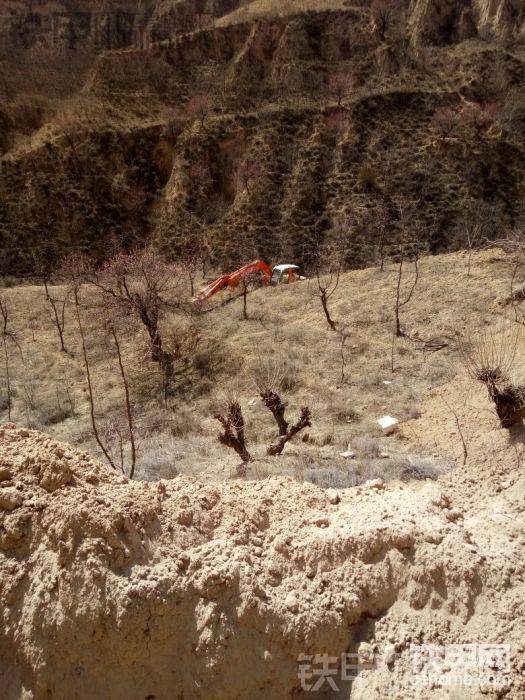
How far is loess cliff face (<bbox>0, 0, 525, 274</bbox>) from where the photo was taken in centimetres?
3145

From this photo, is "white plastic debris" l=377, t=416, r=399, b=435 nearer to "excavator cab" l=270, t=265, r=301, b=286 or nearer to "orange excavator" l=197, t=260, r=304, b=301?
"orange excavator" l=197, t=260, r=304, b=301

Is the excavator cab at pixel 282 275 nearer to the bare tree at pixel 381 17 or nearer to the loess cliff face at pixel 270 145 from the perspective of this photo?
the loess cliff face at pixel 270 145

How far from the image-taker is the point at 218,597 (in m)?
3.38

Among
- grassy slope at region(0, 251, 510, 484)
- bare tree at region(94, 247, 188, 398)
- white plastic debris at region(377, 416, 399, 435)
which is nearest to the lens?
grassy slope at region(0, 251, 510, 484)

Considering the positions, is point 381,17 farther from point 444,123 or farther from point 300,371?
point 300,371

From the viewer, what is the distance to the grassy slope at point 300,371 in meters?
9.67

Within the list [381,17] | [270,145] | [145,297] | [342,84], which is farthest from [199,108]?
[145,297]

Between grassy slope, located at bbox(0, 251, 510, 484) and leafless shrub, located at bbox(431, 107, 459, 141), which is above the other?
leafless shrub, located at bbox(431, 107, 459, 141)

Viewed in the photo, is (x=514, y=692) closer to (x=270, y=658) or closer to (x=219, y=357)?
(x=270, y=658)

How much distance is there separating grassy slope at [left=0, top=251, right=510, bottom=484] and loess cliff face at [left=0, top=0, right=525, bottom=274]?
31.2 ft

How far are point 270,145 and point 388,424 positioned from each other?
95.4ft

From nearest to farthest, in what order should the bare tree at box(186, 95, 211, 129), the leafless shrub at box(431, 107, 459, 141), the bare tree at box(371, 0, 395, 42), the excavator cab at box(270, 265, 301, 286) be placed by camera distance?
the excavator cab at box(270, 265, 301, 286) < the leafless shrub at box(431, 107, 459, 141) < the bare tree at box(186, 95, 211, 129) < the bare tree at box(371, 0, 395, 42)

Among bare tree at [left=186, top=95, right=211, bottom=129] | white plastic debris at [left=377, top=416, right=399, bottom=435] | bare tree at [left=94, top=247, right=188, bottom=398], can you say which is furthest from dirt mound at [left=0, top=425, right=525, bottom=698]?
bare tree at [left=186, top=95, right=211, bottom=129]

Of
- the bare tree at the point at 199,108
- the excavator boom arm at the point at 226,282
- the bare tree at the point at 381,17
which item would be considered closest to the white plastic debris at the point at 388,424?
the excavator boom arm at the point at 226,282
